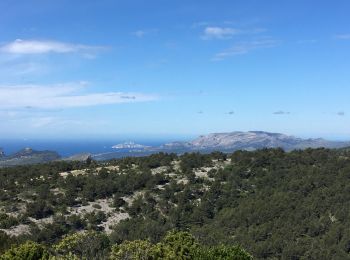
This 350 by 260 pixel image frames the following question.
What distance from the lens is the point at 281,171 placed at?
7575 cm

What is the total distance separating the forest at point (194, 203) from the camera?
179ft

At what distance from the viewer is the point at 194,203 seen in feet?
222

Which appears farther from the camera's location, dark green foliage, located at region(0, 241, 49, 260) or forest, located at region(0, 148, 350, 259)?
forest, located at region(0, 148, 350, 259)

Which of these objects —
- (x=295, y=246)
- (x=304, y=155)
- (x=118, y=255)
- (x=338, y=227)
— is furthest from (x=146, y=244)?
(x=304, y=155)

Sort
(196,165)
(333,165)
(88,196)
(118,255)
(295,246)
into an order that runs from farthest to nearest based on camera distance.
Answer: (196,165)
(333,165)
(88,196)
(295,246)
(118,255)

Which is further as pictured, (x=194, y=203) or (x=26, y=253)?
(x=194, y=203)

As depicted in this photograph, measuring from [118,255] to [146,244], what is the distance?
2389 millimetres

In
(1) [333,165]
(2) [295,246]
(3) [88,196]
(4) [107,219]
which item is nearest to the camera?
(2) [295,246]

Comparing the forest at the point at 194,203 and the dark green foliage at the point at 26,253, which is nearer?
the dark green foliage at the point at 26,253

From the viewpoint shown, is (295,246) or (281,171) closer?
(295,246)

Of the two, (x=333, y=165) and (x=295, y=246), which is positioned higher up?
(x=333, y=165)

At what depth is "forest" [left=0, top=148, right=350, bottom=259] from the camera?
179ft

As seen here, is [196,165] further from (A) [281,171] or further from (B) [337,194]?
(B) [337,194]

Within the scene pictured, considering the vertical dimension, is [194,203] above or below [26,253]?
below
